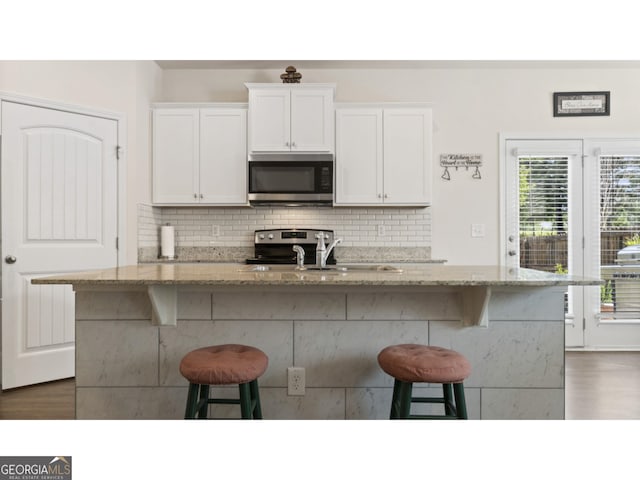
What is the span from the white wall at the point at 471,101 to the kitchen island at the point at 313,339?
85.8 inches

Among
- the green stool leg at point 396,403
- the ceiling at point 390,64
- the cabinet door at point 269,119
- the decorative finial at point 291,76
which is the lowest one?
the green stool leg at point 396,403

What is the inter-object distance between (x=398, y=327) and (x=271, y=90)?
254cm

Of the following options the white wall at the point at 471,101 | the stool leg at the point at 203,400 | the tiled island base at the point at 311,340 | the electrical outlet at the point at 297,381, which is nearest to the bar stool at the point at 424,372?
the tiled island base at the point at 311,340

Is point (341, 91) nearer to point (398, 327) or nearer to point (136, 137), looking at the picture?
point (136, 137)

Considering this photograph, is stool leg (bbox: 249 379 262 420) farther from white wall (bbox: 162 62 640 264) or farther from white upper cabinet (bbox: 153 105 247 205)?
white wall (bbox: 162 62 640 264)

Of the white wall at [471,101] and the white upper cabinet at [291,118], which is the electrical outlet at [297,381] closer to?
the white upper cabinet at [291,118]

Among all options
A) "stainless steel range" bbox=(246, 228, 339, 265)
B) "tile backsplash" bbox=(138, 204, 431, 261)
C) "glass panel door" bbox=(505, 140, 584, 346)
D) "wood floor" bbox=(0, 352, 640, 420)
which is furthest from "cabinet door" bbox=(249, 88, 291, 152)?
"wood floor" bbox=(0, 352, 640, 420)

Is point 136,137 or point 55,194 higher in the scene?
point 136,137

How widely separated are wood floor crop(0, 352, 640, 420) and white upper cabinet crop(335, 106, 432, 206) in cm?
182

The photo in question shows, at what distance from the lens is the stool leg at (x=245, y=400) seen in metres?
1.72

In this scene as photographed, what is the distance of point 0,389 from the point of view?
295 centimetres

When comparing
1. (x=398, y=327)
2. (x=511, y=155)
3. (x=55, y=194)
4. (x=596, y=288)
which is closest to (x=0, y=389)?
(x=55, y=194)
